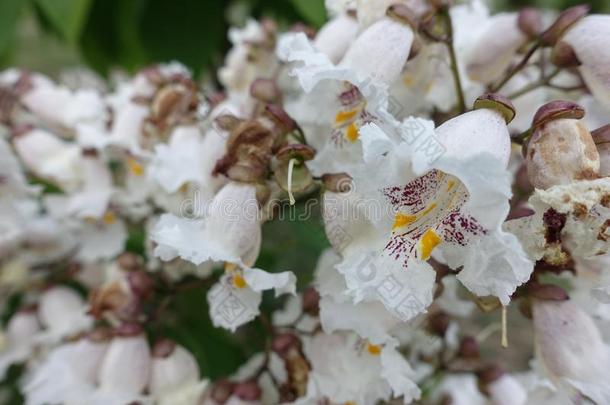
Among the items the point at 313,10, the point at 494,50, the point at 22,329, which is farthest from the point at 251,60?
the point at 22,329

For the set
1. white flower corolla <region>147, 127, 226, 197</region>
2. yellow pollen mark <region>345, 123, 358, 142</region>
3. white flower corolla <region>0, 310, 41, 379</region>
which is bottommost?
white flower corolla <region>0, 310, 41, 379</region>

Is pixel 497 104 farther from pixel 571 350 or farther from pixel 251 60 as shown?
pixel 251 60

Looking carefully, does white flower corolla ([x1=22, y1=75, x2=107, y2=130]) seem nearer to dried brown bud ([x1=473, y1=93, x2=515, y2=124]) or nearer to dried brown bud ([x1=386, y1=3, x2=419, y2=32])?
dried brown bud ([x1=386, y1=3, x2=419, y2=32])

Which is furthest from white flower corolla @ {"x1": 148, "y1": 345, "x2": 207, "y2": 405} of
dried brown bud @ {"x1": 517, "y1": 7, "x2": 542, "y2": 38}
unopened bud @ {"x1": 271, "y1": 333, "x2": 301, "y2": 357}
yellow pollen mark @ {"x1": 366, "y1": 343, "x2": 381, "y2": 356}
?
dried brown bud @ {"x1": 517, "y1": 7, "x2": 542, "y2": 38}

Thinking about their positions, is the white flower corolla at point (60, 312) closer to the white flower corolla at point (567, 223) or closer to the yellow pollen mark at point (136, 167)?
the yellow pollen mark at point (136, 167)

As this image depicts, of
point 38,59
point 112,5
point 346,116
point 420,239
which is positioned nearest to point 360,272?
point 420,239

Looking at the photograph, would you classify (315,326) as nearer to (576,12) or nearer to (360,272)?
(360,272)
